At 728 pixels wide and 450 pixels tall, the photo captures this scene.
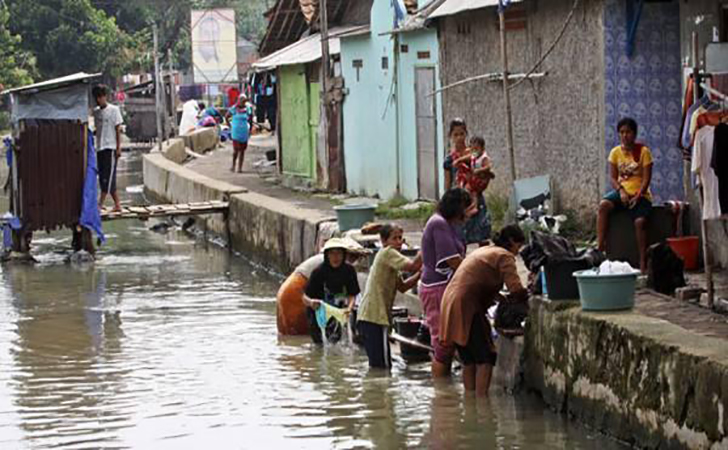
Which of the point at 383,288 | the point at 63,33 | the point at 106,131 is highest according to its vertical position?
the point at 63,33

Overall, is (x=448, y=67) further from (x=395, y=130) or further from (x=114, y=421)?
(x=114, y=421)

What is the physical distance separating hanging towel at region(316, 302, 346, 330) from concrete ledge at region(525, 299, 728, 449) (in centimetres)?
278

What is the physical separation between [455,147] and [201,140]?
2666 cm

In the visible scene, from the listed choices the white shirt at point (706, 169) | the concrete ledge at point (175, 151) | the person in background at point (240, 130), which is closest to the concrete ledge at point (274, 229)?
the person in background at point (240, 130)

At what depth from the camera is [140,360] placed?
540 inches

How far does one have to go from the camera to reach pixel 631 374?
9234 millimetres

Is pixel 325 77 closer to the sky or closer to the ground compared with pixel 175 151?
closer to the sky

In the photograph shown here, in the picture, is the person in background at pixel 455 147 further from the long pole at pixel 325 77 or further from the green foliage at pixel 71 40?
the green foliage at pixel 71 40

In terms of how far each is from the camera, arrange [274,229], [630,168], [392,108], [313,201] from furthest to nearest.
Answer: [313,201] < [392,108] < [274,229] < [630,168]

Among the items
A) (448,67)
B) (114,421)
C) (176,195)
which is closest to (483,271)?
(114,421)

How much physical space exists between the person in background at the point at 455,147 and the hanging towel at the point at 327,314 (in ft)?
5.57

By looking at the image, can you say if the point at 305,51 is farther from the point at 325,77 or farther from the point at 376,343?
the point at 376,343

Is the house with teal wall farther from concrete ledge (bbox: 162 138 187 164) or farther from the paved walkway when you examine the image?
concrete ledge (bbox: 162 138 187 164)

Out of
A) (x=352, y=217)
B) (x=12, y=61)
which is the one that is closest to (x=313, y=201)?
(x=352, y=217)
